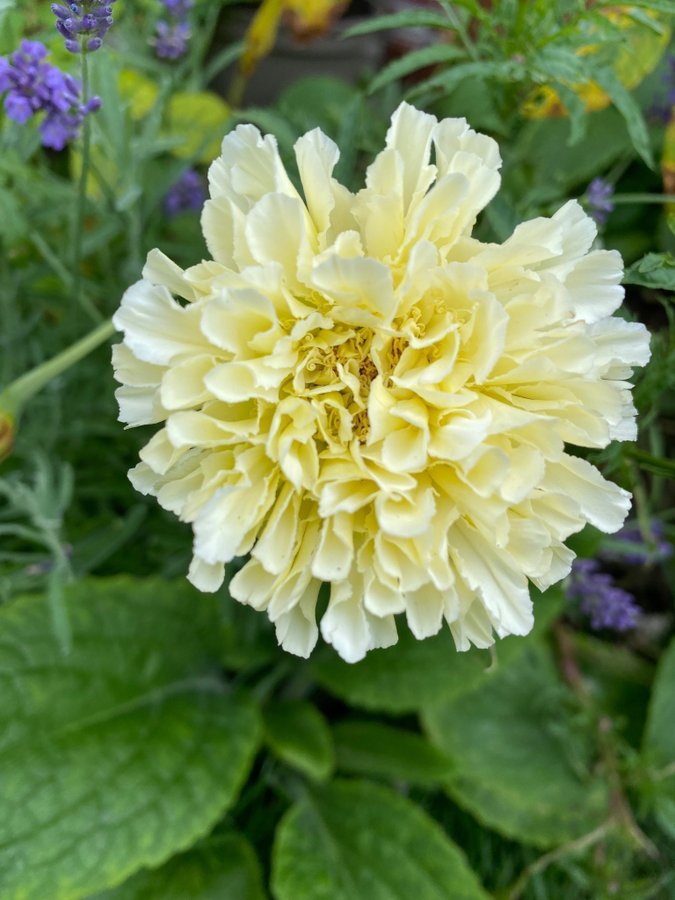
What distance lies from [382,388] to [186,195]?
0.48 m

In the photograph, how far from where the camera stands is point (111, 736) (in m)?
0.67

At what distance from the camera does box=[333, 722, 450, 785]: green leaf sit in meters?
0.71

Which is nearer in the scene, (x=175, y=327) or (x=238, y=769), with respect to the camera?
(x=175, y=327)

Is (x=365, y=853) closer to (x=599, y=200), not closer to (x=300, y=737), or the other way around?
(x=300, y=737)

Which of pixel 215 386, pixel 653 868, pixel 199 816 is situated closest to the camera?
pixel 215 386

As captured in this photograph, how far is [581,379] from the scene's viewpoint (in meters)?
0.38

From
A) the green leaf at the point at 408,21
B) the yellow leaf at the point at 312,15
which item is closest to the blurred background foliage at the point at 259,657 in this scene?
the green leaf at the point at 408,21

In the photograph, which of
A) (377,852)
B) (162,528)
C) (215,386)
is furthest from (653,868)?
(215,386)

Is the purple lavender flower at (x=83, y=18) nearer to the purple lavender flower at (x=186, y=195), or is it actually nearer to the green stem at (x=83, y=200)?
the green stem at (x=83, y=200)

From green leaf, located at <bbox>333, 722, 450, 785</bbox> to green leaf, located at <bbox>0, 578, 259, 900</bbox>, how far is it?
0.12 m

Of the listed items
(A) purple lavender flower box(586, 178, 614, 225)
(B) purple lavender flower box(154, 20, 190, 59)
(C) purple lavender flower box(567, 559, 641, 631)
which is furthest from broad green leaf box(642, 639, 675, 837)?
(B) purple lavender flower box(154, 20, 190, 59)

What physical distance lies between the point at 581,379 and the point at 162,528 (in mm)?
437

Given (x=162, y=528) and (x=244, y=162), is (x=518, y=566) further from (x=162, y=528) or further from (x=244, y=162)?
(x=162, y=528)

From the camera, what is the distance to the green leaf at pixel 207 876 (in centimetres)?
69
